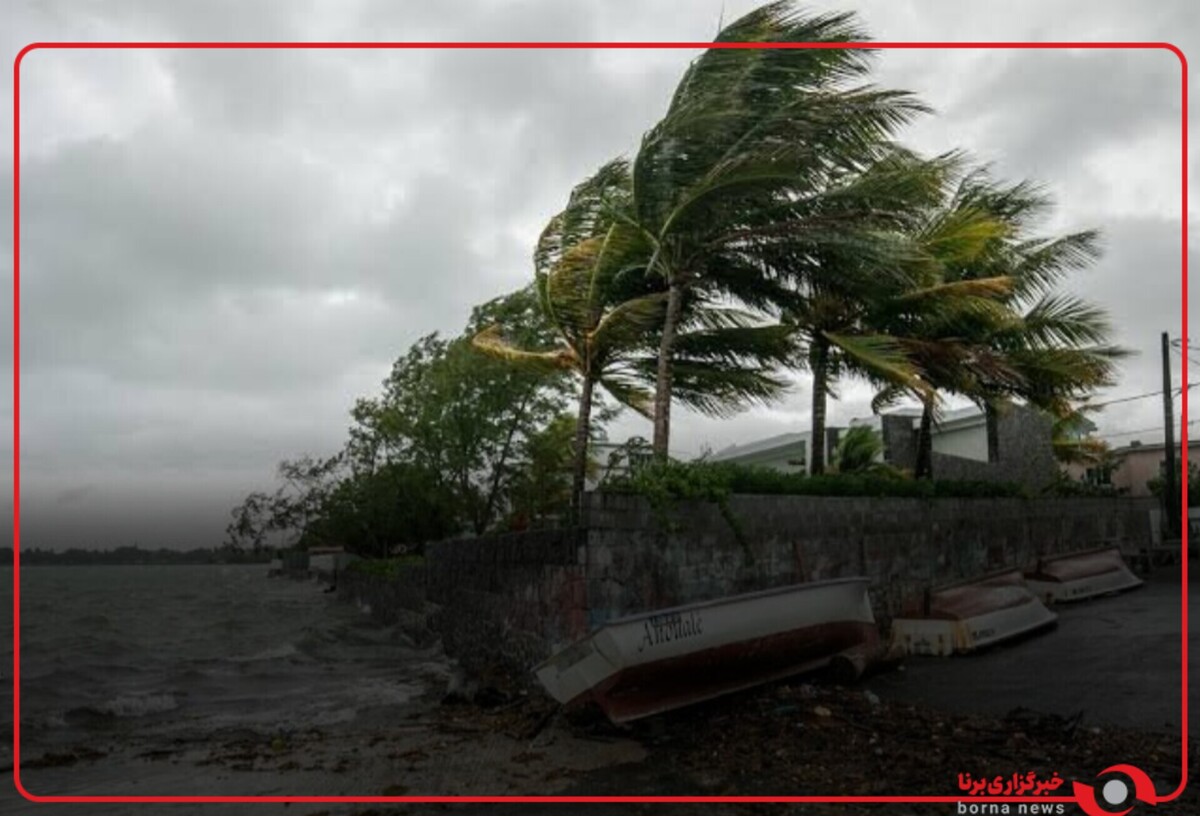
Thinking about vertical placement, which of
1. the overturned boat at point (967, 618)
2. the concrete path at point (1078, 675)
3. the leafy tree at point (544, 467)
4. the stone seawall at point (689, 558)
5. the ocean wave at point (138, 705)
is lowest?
the ocean wave at point (138, 705)

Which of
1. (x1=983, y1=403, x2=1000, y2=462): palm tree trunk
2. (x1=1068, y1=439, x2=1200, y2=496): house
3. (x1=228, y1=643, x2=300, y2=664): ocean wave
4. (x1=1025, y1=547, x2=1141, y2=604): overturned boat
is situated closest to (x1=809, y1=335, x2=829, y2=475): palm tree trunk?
(x1=1025, y1=547, x2=1141, y2=604): overturned boat

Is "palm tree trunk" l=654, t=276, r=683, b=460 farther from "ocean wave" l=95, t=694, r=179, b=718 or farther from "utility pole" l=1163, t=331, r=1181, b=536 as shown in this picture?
"utility pole" l=1163, t=331, r=1181, b=536

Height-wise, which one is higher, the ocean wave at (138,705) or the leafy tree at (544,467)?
the leafy tree at (544,467)

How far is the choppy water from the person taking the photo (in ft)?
38.1

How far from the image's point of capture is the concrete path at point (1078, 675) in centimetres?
866

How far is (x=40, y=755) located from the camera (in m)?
10.2

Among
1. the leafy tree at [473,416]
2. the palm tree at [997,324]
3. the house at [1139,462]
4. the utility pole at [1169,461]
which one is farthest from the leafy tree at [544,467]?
the house at [1139,462]

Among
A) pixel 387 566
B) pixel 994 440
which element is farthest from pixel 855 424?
pixel 387 566

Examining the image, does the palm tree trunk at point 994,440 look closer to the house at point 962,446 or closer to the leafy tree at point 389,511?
the house at point 962,446

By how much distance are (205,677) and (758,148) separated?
1190 centimetres

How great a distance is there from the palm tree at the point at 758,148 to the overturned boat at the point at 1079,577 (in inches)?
290

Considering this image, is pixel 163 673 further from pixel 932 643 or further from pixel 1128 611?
pixel 1128 611

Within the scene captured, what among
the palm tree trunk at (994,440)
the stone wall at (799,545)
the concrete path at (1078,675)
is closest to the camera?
the concrete path at (1078,675)

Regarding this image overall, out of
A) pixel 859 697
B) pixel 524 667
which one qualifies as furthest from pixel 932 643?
pixel 524 667
